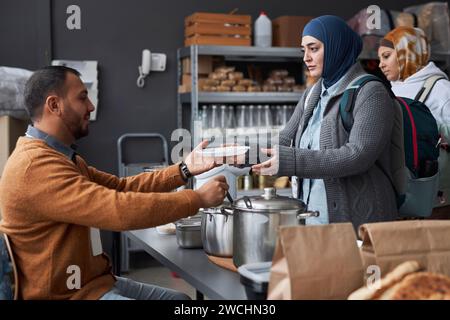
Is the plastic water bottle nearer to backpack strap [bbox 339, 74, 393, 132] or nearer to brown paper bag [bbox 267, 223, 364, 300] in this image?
backpack strap [bbox 339, 74, 393, 132]

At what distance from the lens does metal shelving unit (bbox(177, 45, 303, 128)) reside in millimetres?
4461

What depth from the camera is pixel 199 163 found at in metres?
2.21

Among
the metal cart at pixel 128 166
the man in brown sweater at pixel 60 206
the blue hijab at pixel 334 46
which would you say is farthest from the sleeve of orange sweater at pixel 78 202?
the metal cart at pixel 128 166

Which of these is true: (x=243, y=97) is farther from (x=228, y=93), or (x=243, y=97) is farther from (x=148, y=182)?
(x=148, y=182)

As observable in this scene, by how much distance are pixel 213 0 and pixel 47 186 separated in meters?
3.64

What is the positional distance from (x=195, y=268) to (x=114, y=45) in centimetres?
333

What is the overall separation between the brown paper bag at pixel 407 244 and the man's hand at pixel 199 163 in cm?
83

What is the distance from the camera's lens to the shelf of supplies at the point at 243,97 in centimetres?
451

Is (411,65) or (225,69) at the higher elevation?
(225,69)

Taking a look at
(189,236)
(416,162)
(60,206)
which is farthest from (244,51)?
(60,206)

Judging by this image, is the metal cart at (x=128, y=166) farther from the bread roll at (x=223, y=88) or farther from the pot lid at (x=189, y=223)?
the pot lid at (x=189, y=223)

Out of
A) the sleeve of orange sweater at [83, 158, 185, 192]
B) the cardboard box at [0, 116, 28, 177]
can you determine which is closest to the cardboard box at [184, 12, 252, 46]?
the cardboard box at [0, 116, 28, 177]

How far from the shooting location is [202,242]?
2.02m

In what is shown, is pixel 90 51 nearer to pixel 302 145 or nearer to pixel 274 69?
pixel 274 69
